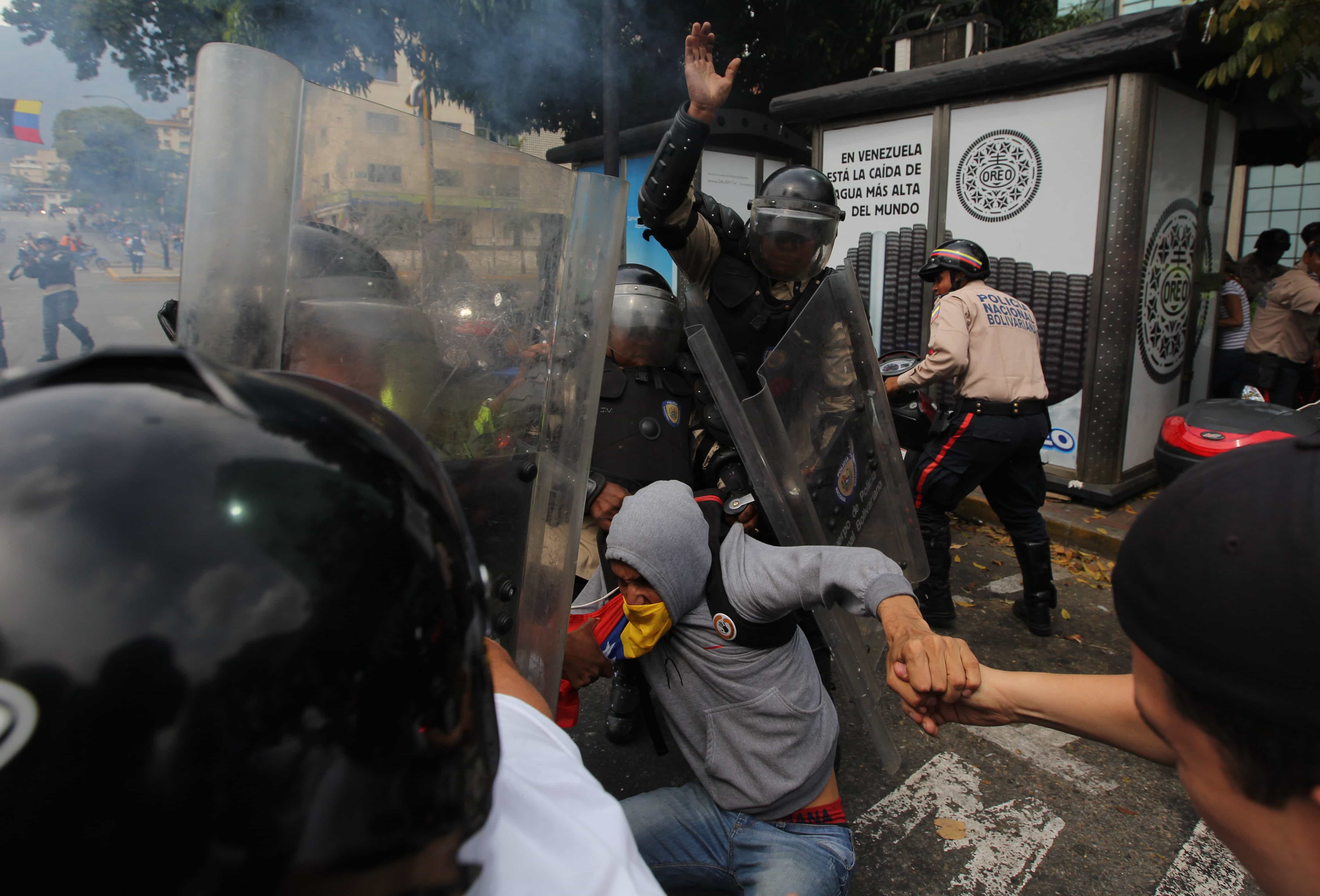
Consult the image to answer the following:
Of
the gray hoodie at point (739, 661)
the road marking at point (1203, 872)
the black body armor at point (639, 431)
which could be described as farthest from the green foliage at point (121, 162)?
the road marking at point (1203, 872)

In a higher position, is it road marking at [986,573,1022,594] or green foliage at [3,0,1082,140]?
green foliage at [3,0,1082,140]

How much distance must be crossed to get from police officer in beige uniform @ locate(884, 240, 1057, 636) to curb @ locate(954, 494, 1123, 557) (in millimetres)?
680

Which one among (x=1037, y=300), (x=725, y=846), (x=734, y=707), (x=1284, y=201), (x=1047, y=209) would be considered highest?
(x=1284, y=201)

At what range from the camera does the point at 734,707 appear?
5.79ft

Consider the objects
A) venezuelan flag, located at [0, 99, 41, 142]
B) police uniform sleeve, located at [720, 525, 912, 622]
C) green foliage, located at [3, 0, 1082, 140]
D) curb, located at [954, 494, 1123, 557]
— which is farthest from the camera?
green foliage, located at [3, 0, 1082, 140]

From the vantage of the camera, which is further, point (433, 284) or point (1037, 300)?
point (1037, 300)

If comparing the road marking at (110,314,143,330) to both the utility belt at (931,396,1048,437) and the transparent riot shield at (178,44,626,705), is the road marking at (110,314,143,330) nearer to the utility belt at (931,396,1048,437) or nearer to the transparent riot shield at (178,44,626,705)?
the transparent riot shield at (178,44,626,705)

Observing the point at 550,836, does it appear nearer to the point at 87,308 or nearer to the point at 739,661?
the point at 739,661

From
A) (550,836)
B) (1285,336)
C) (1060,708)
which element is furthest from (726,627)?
(1285,336)

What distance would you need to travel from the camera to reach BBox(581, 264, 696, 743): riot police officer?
2498 mm

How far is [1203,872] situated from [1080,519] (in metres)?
3.14

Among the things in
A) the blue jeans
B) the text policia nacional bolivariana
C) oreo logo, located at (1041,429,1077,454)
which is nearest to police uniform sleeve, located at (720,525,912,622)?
the blue jeans

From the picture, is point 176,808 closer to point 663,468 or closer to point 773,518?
point 773,518

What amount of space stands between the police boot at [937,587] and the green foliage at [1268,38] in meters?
3.07
